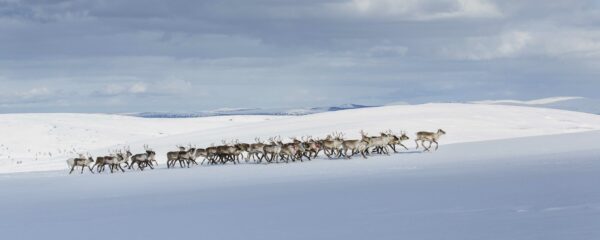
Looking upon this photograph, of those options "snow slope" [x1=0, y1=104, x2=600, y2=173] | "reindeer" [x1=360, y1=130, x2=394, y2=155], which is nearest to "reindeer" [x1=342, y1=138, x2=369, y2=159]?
"reindeer" [x1=360, y1=130, x2=394, y2=155]

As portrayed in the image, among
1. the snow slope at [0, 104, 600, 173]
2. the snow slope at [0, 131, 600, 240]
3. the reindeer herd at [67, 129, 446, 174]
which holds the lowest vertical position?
the snow slope at [0, 131, 600, 240]

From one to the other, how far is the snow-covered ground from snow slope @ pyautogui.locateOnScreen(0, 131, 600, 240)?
0.08ft

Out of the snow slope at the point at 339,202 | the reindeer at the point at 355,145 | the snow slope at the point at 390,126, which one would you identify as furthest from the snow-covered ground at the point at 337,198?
the snow slope at the point at 390,126

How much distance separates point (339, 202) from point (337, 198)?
59 centimetres

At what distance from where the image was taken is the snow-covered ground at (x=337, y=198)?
10203mm

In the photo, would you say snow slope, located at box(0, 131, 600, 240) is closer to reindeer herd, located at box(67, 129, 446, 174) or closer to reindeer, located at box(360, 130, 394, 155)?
reindeer herd, located at box(67, 129, 446, 174)

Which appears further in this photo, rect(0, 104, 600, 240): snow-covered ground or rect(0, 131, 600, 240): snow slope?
rect(0, 104, 600, 240): snow-covered ground

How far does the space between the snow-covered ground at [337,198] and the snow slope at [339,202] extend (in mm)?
24

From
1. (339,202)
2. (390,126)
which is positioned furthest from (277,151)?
(339,202)

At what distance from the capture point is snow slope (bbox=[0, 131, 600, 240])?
33.1 feet

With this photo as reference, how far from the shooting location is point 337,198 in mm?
13805

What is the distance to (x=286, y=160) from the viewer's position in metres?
25.3

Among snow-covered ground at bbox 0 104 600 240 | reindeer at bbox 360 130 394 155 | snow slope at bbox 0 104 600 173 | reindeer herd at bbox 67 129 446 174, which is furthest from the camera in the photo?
snow slope at bbox 0 104 600 173

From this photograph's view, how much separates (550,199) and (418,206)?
5.80 feet
